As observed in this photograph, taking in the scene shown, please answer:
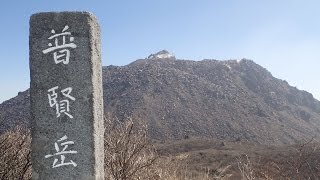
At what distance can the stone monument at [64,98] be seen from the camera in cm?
407

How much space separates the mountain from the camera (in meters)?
53.4

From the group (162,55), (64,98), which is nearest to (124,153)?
(64,98)

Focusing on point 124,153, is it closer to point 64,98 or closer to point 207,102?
point 64,98

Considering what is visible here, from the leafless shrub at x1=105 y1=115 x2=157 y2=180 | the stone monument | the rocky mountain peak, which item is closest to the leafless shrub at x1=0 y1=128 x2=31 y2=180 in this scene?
the leafless shrub at x1=105 y1=115 x2=157 y2=180

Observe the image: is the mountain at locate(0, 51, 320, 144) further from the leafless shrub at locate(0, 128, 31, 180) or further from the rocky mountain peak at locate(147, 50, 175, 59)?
the leafless shrub at locate(0, 128, 31, 180)

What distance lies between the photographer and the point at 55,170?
4074mm

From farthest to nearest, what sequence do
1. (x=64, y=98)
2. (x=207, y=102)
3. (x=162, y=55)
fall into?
(x=162, y=55)
(x=207, y=102)
(x=64, y=98)

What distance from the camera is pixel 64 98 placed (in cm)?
411

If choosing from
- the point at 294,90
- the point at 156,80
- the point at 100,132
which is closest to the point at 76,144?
the point at 100,132

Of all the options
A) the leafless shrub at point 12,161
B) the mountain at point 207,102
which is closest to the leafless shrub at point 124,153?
the leafless shrub at point 12,161

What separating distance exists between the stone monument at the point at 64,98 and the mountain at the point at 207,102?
42320mm

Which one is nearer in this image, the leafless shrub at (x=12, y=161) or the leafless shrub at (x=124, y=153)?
the leafless shrub at (x=12, y=161)

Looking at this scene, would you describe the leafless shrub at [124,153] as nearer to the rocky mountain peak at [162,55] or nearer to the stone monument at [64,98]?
the stone monument at [64,98]

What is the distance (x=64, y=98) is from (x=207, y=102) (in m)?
57.2
